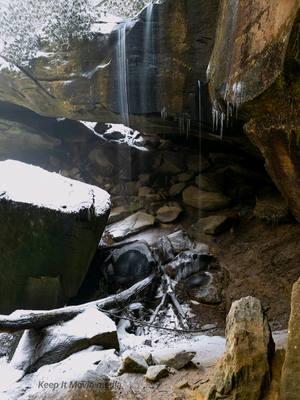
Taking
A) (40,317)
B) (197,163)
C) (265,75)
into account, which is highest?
(265,75)

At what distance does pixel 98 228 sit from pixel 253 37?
4.08 metres

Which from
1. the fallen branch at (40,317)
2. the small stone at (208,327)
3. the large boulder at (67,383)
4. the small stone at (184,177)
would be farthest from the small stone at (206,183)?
the large boulder at (67,383)

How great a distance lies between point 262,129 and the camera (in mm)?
4238

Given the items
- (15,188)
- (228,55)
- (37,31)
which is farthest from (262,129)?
(37,31)

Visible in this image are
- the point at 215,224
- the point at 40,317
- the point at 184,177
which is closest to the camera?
the point at 40,317

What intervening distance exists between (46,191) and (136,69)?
9.71ft

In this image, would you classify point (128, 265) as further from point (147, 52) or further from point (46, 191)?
point (147, 52)

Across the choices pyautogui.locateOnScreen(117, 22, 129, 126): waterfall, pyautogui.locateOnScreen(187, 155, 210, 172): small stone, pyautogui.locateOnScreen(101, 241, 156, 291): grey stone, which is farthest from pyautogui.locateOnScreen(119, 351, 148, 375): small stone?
pyautogui.locateOnScreen(187, 155, 210, 172): small stone

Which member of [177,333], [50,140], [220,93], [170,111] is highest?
[220,93]

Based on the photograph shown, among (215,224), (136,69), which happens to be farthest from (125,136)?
(215,224)

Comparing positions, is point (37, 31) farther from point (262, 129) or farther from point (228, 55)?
point (262, 129)

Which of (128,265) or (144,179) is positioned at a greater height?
(144,179)

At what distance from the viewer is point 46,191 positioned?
6.07m

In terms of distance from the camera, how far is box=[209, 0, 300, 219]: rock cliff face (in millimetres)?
3191
